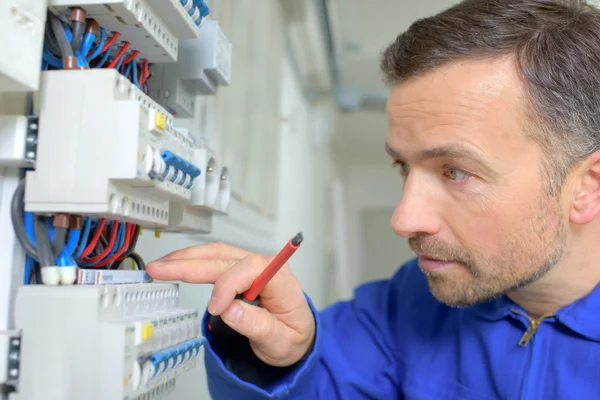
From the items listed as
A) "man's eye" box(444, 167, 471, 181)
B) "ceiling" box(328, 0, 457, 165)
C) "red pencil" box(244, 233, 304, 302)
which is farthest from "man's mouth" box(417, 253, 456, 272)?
"ceiling" box(328, 0, 457, 165)

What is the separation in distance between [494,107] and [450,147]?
4.2 inches

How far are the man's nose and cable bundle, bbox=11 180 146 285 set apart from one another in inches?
19.7

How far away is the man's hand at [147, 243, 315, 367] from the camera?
26.8 inches

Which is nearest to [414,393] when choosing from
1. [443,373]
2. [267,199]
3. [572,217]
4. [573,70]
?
[443,373]

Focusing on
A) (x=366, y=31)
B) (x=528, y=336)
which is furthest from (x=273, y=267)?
(x=366, y=31)

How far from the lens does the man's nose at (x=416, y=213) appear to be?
0.89 metres

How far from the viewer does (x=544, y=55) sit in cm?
91

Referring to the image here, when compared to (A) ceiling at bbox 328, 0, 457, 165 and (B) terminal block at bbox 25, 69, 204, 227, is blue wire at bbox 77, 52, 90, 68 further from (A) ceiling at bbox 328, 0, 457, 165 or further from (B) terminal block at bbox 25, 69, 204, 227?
(A) ceiling at bbox 328, 0, 457, 165

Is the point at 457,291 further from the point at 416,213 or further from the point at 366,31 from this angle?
the point at 366,31

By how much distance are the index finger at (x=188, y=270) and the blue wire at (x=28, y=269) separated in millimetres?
137

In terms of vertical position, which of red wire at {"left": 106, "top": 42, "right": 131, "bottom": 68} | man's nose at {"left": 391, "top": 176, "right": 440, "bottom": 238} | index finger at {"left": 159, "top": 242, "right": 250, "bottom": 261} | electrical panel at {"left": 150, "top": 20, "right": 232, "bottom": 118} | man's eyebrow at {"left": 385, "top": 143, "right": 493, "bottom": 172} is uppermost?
electrical panel at {"left": 150, "top": 20, "right": 232, "bottom": 118}

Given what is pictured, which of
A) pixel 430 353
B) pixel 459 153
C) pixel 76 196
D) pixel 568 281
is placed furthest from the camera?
pixel 430 353

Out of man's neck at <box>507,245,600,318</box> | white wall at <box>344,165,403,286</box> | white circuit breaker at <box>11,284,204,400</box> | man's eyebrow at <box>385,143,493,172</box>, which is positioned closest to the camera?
white circuit breaker at <box>11,284,204,400</box>

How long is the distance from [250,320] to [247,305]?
2 centimetres
